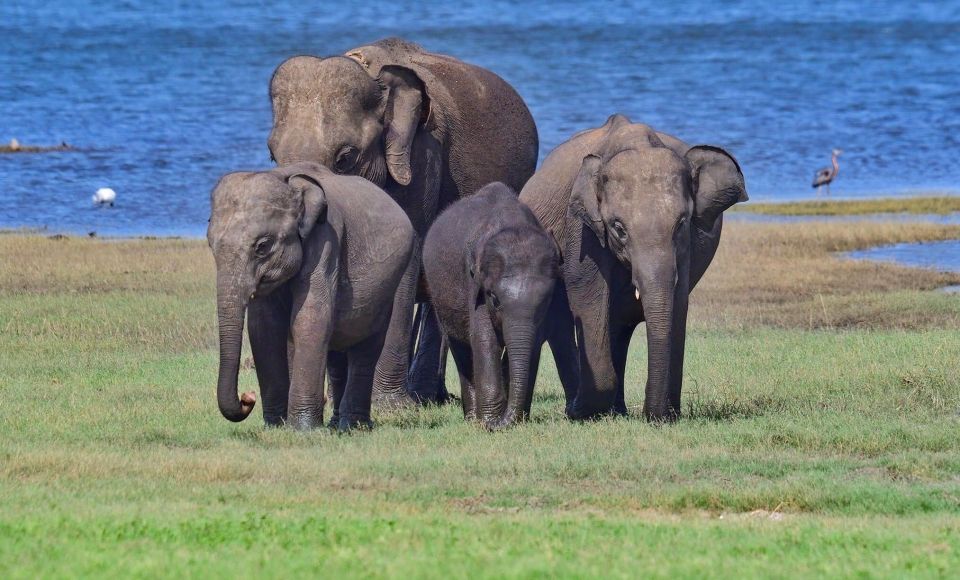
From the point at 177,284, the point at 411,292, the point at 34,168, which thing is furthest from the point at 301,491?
the point at 34,168

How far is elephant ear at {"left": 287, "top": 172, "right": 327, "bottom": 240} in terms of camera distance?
13430mm

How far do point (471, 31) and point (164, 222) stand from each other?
188 feet

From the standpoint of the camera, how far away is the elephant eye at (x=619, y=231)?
549 inches

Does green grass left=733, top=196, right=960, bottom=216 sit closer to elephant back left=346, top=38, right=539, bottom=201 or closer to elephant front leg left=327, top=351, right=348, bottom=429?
elephant back left=346, top=38, right=539, bottom=201

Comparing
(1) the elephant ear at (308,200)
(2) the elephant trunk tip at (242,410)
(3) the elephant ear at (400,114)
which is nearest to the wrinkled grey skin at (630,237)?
(3) the elephant ear at (400,114)

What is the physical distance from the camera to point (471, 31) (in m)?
90.2

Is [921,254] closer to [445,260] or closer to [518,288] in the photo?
[445,260]

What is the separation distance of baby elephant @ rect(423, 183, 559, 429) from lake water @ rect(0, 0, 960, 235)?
18.1 meters

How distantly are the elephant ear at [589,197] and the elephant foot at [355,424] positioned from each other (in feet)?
7.23

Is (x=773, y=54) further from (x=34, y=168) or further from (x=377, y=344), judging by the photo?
(x=377, y=344)

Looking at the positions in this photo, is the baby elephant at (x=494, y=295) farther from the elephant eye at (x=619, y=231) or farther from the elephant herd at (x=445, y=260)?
the elephant eye at (x=619, y=231)

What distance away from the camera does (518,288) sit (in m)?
14.0

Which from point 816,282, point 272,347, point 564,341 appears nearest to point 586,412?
point 564,341

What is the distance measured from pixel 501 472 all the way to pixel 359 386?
258cm
